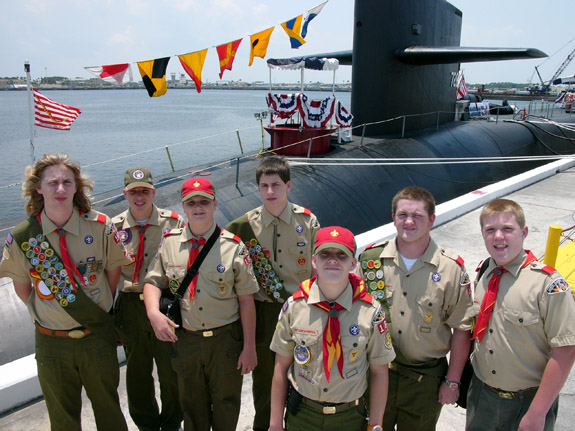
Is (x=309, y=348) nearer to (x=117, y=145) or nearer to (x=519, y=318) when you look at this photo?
(x=519, y=318)

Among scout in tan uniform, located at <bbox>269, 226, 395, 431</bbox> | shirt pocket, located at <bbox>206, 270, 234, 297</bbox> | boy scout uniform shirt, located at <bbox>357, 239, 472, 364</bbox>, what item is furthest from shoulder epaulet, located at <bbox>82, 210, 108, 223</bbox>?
boy scout uniform shirt, located at <bbox>357, 239, 472, 364</bbox>

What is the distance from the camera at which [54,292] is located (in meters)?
2.83

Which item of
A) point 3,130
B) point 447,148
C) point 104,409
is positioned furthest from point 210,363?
point 3,130

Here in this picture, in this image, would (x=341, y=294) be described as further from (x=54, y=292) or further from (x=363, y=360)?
(x=54, y=292)

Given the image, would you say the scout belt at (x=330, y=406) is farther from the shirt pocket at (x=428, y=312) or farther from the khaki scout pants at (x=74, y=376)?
the khaki scout pants at (x=74, y=376)

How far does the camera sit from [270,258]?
3.41 meters

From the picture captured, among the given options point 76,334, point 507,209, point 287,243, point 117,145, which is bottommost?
point 117,145

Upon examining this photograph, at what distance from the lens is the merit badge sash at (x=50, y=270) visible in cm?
281

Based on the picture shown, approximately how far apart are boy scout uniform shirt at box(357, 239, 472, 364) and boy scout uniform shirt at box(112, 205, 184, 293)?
171cm

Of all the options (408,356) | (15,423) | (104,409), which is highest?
(408,356)

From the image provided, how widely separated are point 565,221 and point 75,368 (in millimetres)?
7165

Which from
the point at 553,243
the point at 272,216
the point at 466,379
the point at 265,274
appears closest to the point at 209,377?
the point at 265,274

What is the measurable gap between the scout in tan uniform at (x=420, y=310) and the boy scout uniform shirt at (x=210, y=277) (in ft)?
2.78

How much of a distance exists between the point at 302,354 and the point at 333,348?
0.57 feet
